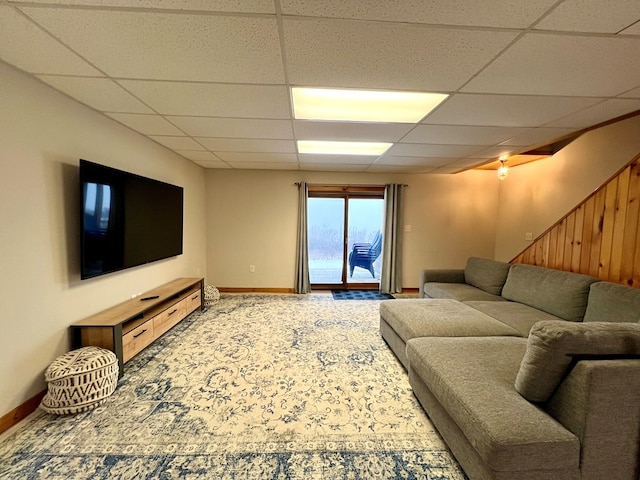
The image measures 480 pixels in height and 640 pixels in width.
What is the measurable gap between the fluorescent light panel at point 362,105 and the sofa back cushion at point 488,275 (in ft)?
8.24

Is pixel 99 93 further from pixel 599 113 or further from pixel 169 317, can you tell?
pixel 599 113

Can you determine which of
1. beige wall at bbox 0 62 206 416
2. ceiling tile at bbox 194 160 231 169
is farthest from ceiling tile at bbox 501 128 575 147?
beige wall at bbox 0 62 206 416

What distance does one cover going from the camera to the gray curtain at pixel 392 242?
16.8ft

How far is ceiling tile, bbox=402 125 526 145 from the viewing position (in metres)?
2.68

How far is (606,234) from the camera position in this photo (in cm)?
278

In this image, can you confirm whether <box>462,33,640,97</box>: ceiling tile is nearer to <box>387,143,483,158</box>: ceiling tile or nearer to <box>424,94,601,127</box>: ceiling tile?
<box>424,94,601,127</box>: ceiling tile

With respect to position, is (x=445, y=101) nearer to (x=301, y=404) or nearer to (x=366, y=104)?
(x=366, y=104)

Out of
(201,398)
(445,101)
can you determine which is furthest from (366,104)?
(201,398)

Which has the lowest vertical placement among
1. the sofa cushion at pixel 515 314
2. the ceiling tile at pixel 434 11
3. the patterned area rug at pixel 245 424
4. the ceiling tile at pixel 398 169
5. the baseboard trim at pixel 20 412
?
the patterned area rug at pixel 245 424

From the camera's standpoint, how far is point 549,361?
131cm

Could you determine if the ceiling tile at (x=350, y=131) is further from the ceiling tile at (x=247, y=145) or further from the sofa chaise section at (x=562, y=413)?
the sofa chaise section at (x=562, y=413)

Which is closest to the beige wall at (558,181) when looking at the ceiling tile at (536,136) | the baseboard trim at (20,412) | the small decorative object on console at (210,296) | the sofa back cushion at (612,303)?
the ceiling tile at (536,136)

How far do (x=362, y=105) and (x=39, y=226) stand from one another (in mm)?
2688

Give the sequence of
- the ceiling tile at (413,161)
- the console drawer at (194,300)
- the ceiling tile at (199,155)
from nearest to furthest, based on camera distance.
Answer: the console drawer at (194,300) < the ceiling tile at (199,155) < the ceiling tile at (413,161)
